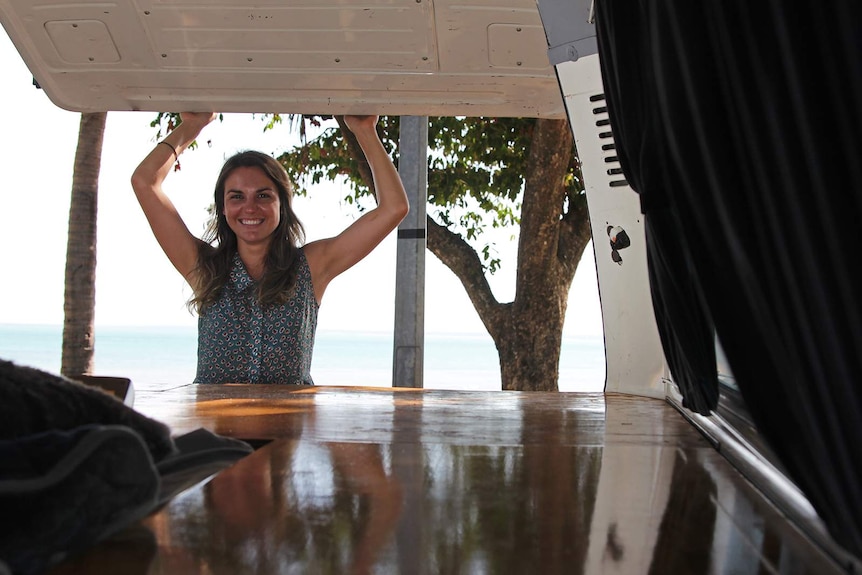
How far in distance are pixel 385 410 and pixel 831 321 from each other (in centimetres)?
147

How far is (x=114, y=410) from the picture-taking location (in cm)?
99

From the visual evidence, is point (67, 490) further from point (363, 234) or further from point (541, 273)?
point (541, 273)

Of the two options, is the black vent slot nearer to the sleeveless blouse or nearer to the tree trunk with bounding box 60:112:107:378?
the sleeveless blouse

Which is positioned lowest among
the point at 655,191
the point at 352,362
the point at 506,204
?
the point at 352,362

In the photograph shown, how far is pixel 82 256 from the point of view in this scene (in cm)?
577

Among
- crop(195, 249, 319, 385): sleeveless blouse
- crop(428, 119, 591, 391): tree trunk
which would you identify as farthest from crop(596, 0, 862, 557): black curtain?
crop(428, 119, 591, 391): tree trunk

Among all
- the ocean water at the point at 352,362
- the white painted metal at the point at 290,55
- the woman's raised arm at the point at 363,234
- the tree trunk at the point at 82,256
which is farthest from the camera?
the ocean water at the point at 352,362

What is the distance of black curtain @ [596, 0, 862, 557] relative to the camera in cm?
72

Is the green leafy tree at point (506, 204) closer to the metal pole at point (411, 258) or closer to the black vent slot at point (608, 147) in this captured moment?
the metal pole at point (411, 258)

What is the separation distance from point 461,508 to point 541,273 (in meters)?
5.70

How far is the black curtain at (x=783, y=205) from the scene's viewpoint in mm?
720

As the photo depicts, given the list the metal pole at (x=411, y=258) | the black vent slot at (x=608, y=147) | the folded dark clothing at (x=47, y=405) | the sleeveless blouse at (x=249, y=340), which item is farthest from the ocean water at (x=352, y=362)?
the folded dark clothing at (x=47, y=405)

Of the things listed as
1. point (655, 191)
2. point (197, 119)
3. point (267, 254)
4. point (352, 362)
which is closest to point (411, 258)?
point (267, 254)

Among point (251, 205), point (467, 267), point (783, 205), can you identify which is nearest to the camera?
point (783, 205)
